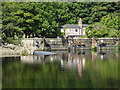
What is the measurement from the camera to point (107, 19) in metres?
65.8

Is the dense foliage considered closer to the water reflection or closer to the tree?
the tree

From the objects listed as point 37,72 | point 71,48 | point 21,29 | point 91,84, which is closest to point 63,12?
point 71,48

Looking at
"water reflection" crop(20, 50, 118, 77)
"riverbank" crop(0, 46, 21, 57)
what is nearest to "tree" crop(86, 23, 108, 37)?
"water reflection" crop(20, 50, 118, 77)

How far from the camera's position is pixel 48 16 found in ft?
200

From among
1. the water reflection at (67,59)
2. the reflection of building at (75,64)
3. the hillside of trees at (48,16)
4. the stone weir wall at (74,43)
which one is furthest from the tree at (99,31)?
the reflection of building at (75,64)

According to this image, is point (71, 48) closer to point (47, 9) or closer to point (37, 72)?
point (47, 9)

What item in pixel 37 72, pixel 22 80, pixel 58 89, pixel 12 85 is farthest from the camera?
pixel 37 72

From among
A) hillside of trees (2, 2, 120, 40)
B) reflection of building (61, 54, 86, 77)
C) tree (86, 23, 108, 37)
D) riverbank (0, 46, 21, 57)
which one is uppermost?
hillside of trees (2, 2, 120, 40)

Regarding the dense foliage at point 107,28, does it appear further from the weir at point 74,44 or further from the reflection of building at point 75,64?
the reflection of building at point 75,64

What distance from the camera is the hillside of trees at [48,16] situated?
1734 inches

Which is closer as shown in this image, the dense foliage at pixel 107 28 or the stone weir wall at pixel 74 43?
the stone weir wall at pixel 74 43

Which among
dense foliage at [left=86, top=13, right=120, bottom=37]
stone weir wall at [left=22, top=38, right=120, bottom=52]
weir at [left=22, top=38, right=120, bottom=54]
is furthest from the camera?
dense foliage at [left=86, top=13, right=120, bottom=37]

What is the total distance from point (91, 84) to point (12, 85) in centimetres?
450

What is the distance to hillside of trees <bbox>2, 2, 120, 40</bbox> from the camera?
145 ft
